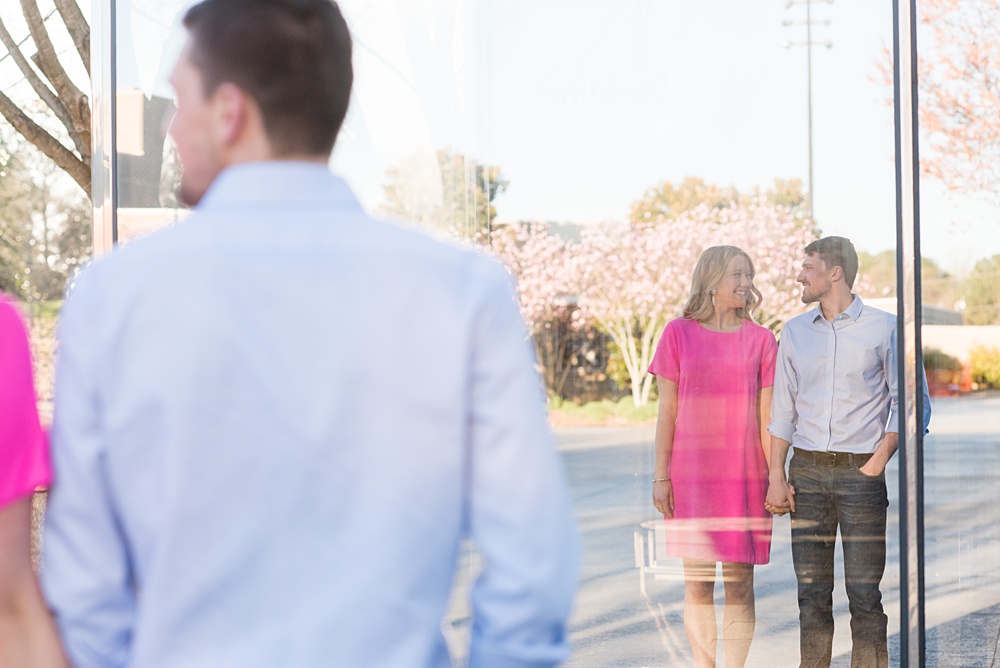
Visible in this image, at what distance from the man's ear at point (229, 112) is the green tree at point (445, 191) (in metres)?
3.03

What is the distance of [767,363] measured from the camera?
4.37 m

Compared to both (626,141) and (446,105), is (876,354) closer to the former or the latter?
(626,141)

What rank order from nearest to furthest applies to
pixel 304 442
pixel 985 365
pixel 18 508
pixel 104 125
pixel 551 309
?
pixel 304 442
pixel 18 508
pixel 104 125
pixel 985 365
pixel 551 309

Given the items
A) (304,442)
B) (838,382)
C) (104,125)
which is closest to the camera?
(304,442)

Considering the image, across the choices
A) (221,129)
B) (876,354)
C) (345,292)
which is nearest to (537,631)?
(345,292)

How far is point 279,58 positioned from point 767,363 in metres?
3.45

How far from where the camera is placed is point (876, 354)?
4.14 meters

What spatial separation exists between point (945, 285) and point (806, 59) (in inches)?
37.0

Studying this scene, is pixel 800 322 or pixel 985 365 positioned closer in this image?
pixel 985 365

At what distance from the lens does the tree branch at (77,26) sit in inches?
186

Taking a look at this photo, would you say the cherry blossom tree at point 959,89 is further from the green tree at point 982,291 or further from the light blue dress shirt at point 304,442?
the light blue dress shirt at point 304,442

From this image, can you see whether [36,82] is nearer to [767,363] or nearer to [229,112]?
[767,363]

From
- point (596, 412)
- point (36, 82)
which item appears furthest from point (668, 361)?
point (36, 82)

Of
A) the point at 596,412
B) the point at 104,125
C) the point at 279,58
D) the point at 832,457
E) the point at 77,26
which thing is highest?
the point at 77,26
